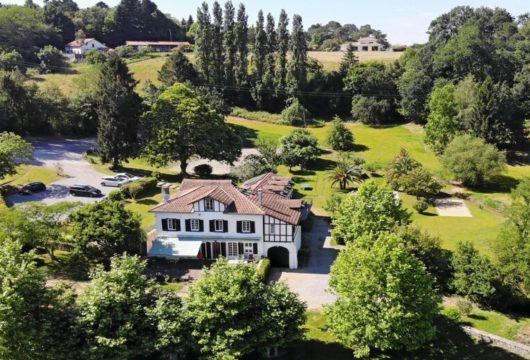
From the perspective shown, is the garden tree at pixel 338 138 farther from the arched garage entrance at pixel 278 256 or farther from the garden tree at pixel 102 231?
the garden tree at pixel 102 231

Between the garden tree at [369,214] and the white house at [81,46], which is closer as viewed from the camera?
the garden tree at [369,214]

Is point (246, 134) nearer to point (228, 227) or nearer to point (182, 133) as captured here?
point (182, 133)

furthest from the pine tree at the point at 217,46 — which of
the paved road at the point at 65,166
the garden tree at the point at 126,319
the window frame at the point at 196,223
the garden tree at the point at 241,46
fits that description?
the garden tree at the point at 126,319

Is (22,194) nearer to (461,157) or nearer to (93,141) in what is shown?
(93,141)

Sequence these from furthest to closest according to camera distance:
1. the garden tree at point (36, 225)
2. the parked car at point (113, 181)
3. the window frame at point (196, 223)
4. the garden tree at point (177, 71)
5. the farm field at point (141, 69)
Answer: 1. the farm field at point (141, 69)
2. the garden tree at point (177, 71)
3. the parked car at point (113, 181)
4. the window frame at point (196, 223)
5. the garden tree at point (36, 225)

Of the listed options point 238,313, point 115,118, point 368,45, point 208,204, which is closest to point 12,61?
point 115,118

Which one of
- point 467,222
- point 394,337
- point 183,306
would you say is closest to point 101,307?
point 183,306

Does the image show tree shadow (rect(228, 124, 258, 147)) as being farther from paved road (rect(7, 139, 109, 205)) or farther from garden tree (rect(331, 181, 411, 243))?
garden tree (rect(331, 181, 411, 243))
